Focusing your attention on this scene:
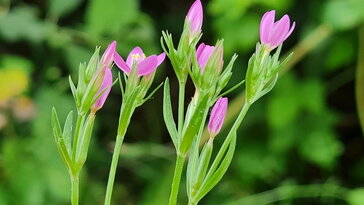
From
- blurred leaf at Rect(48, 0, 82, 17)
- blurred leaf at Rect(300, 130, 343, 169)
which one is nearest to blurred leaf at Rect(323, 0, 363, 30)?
blurred leaf at Rect(300, 130, 343, 169)

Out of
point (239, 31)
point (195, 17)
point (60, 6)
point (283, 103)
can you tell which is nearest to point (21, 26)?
point (60, 6)

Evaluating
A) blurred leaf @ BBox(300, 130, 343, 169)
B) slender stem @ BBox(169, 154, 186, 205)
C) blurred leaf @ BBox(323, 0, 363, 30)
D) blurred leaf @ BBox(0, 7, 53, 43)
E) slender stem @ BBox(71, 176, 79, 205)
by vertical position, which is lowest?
slender stem @ BBox(71, 176, 79, 205)

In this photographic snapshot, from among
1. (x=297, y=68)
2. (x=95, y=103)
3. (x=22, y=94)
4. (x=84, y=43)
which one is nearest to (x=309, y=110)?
(x=297, y=68)

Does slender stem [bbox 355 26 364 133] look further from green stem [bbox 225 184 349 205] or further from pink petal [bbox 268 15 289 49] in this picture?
pink petal [bbox 268 15 289 49]

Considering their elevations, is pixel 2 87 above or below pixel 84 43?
below

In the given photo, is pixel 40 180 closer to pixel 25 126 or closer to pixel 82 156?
pixel 25 126
